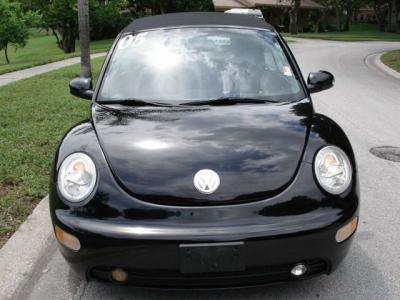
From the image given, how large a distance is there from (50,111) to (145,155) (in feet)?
18.2

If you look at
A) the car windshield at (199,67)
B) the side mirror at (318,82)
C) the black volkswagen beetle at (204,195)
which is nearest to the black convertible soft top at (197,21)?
the car windshield at (199,67)

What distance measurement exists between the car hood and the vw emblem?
0.02 meters

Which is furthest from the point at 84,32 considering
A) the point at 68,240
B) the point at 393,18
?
the point at 393,18

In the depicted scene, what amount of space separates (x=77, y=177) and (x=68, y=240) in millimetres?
348

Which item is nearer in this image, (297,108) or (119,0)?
(297,108)

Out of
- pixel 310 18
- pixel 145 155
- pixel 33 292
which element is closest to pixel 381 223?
pixel 145 155

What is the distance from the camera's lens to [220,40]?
13.6ft

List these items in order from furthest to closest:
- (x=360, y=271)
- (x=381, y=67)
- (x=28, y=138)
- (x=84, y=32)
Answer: (x=381, y=67), (x=84, y=32), (x=28, y=138), (x=360, y=271)

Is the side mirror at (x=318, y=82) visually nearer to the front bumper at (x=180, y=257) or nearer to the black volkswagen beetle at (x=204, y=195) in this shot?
the black volkswagen beetle at (x=204, y=195)

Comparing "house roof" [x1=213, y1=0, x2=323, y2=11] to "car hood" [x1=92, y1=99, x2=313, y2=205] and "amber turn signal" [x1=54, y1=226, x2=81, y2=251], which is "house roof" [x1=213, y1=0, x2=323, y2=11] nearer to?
"car hood" [x1=92, y1=99, x2=313, y2=205]

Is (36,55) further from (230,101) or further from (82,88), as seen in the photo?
(230,101)

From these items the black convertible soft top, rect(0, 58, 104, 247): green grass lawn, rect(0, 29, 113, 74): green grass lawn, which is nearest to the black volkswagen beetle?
the black convertible soft top

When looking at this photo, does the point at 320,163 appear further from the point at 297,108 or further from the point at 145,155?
the point at 145,155

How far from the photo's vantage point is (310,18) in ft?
192
